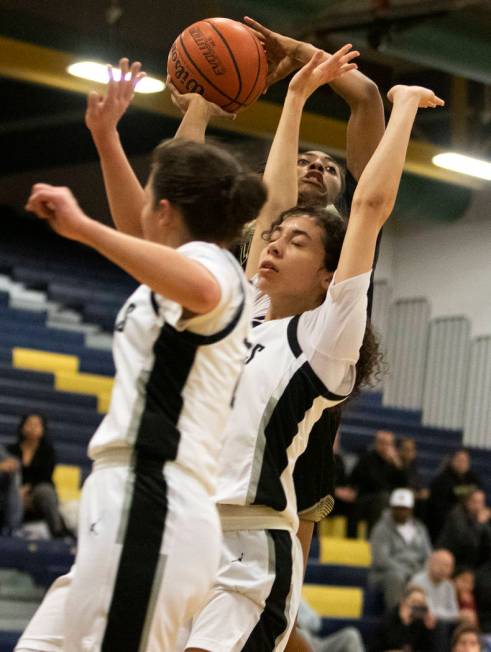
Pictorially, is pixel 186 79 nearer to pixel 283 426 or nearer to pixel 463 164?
pixel 283 426

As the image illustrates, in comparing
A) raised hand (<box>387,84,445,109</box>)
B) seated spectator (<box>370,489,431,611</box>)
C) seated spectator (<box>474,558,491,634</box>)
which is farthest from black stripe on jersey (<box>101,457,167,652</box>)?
seated spectator (<box>474,558,491,634</box>)

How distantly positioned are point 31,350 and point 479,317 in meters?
6.46

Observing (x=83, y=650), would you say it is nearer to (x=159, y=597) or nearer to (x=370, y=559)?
(x=159, y=597)

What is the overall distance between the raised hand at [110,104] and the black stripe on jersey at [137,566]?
84 centimetres

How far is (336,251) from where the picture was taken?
337 cm

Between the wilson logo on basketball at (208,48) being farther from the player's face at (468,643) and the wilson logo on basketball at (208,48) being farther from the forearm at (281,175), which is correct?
the player's face at (468,643)

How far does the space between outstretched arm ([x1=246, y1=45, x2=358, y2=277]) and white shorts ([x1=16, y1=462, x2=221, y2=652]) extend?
117cm

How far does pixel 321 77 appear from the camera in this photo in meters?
3.39

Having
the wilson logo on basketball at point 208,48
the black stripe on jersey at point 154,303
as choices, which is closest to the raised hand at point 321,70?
the wilson logo on basketball at point 208,48

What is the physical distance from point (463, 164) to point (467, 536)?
382 centimetres

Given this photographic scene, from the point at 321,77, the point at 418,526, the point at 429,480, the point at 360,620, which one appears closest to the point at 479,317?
the point at 429,480

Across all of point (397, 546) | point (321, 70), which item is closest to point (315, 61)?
point (321, 70)

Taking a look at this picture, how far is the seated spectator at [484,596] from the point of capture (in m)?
11.3

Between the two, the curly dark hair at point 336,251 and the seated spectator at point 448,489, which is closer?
the curly dark hair at point 336,251
